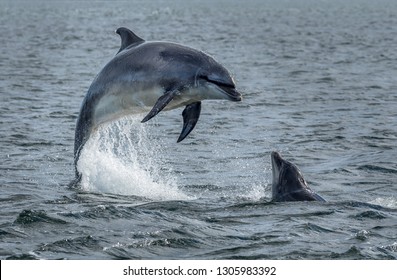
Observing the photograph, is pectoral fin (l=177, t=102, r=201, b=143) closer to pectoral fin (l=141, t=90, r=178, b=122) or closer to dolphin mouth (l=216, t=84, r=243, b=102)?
pectoral fin (l=141, t=90, r=178, b=122)

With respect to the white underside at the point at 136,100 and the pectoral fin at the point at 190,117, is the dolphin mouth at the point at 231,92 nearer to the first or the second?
the white underside at the point at 136,100

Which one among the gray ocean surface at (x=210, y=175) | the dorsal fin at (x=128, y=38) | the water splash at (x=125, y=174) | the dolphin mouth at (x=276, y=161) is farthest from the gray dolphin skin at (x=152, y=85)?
the dolphin mouth at (x=276, y=161)

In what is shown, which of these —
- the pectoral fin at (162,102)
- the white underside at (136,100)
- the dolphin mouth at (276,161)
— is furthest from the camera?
the dolphin mouth at (276,161)

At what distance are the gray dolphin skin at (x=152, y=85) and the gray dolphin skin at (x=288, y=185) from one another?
2214mm

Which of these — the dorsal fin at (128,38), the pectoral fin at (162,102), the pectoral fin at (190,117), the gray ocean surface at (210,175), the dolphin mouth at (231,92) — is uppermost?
the dorsal fin at (128,38)

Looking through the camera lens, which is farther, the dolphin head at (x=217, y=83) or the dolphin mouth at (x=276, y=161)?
the dolphin mouth at (x=276, y=161)

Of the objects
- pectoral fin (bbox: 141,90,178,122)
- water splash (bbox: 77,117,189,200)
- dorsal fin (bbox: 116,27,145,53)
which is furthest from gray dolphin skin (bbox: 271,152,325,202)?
dorsal fin (bbox: 116,27,145,53)

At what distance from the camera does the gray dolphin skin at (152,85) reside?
1516cm

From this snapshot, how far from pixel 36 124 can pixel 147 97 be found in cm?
1084

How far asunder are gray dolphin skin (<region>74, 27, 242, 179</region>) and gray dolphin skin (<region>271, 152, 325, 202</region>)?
221 cm

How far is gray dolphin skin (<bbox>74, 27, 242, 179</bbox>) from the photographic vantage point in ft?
49.8

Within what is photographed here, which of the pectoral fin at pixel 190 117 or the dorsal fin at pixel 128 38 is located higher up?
the dorsal fin at pixel 128 38

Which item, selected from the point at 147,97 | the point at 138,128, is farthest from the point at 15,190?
the point at 138,128

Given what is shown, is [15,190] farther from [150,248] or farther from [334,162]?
[334,162]
